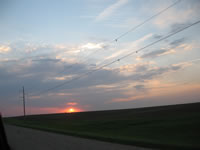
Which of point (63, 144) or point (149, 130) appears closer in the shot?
point (63, 144)

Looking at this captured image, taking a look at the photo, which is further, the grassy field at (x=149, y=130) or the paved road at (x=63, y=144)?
the grassy field at (x=149, y=130)

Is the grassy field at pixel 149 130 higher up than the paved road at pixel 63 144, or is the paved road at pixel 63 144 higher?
the paved road at pixel 63 144

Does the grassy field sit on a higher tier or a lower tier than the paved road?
lower

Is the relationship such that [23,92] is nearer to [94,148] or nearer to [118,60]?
[118,60]

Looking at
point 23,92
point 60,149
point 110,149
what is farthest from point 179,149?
point 23,92

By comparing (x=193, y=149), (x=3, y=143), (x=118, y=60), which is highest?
(x=118, y=60)

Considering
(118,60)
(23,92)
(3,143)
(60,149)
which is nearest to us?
(3,143)

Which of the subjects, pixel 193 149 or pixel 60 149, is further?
pixel 60 149

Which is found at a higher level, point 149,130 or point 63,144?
point 63,144

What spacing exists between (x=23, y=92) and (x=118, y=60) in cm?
6859

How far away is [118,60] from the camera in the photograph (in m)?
22.1

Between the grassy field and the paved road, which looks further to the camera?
the grassy field

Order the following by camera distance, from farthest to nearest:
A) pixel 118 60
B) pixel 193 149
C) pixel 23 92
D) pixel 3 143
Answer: pixel 23 92, pixel 118 60, pixel 193 149, pixel 3 143

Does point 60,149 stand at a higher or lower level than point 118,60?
lower
